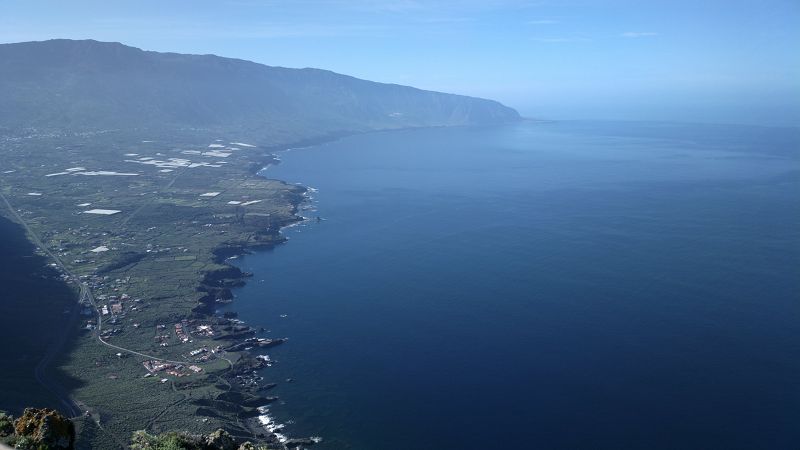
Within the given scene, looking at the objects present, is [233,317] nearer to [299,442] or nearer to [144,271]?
[144,271]

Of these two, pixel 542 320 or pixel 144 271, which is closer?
pixel 542 320

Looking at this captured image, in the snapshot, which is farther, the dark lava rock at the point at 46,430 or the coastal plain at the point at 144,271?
the coastal plain at the point at 144,271

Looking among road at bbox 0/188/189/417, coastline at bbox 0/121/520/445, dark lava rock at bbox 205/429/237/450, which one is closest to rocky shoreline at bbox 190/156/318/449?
coastline at bbox 0/121/520/445

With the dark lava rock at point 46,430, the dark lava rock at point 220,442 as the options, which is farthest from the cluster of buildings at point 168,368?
the dark lava rock at point 46,430

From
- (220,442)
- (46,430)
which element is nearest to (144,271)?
(220,442)

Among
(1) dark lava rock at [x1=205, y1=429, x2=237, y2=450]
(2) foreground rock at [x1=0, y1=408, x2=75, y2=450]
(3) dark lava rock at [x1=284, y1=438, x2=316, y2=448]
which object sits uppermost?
(2) foreground rock at [x1=0, y1=408, x2=75, y2=450]

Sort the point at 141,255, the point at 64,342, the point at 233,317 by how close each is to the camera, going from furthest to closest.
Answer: the point at 141,255 < the point at 233,317 < the point at 64,342

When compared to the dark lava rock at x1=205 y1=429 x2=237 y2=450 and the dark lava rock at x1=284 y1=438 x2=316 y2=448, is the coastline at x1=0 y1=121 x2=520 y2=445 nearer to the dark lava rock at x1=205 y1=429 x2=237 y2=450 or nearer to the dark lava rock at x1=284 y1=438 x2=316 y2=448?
the dark lava rock at x1=284 y1=438 x2=316 y2=448

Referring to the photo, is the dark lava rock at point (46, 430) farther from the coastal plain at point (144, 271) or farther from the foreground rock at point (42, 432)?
the coastal plain at point (144, 271)

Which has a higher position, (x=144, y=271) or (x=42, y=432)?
(x=42, y=432)
